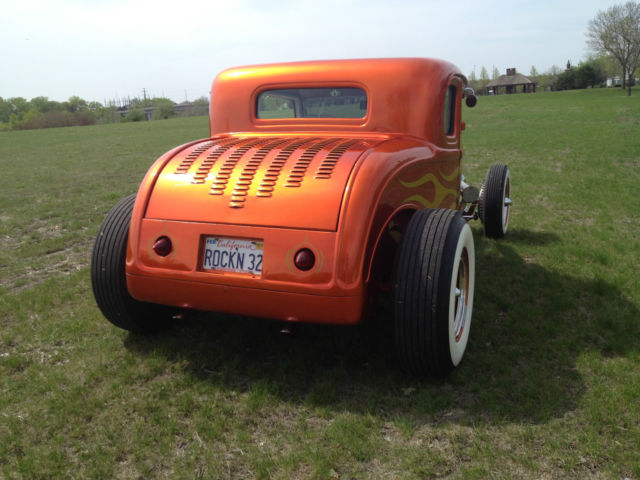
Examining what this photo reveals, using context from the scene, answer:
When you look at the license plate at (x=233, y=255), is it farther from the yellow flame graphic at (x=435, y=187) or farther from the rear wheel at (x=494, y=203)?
the rear wheel at (x=494, y=203)

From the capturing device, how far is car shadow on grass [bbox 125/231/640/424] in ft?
10.1

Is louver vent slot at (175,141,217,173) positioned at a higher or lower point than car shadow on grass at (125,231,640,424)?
higher

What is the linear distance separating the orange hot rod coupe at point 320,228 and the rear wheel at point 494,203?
2.31m

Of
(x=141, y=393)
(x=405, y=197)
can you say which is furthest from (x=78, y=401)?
(x=405, y=197)

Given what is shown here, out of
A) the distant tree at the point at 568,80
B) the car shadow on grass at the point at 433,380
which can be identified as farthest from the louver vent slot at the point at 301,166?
the distant tree at the point at 568,80

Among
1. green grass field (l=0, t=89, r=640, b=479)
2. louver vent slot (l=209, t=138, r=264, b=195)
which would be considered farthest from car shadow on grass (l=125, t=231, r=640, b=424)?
louver vent slot (l=209, t=138, r=264, b=195)

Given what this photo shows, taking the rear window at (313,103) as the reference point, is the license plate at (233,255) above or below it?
below

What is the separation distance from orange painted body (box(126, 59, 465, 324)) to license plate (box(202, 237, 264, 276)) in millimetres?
37

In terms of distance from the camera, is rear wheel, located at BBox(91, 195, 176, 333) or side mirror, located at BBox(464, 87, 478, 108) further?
side mirror, located at BBox(464, 87, 478, 108)

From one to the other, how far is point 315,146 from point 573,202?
6.33 metres

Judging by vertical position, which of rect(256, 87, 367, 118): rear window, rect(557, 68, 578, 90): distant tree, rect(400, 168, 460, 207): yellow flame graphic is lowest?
rect(400, 168, 460, 207): yellow flame graphic

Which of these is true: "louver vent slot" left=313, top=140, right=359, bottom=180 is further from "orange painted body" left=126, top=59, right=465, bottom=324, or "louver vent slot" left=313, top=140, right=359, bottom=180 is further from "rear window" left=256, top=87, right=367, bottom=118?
"rear window" left=256, top=87, right=367, bottom=118

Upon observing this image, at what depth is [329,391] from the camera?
126 inches

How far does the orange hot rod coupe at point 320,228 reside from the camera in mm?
2959
